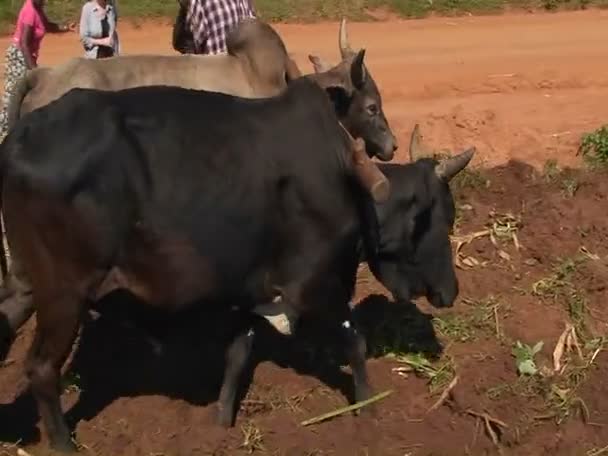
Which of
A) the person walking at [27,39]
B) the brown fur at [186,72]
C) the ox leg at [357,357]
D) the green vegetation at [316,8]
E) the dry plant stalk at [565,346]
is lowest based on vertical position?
the green vegetation at [316,8]

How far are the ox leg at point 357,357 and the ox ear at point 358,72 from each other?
1905 mm

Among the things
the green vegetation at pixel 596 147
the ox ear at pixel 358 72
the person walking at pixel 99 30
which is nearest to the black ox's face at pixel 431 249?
the ox ear at pixel 358 72

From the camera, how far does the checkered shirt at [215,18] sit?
9406mm

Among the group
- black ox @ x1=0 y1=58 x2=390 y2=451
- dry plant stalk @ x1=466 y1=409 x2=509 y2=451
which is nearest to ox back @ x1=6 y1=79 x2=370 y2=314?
black ox @ x1=0 y1=58 x2=390 y2=451

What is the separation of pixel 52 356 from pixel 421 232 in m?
2.18

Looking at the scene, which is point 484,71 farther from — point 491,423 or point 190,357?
point 491,423

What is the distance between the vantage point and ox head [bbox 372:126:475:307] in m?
7.16

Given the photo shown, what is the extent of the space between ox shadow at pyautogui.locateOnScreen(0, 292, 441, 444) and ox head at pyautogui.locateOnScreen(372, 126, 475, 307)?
518 mm

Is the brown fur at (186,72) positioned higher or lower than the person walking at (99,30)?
higher

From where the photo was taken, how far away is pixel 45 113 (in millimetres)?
6367

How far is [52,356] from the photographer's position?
644 cm

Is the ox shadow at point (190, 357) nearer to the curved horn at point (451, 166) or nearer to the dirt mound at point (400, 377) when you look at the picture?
the dirt mound at point (400, 377)

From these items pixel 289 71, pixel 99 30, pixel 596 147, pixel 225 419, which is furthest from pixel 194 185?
pixel 596 147

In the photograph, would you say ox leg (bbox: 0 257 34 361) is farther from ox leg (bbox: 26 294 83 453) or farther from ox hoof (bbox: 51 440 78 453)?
ox hoof (bbox: 51 440 78 453)
